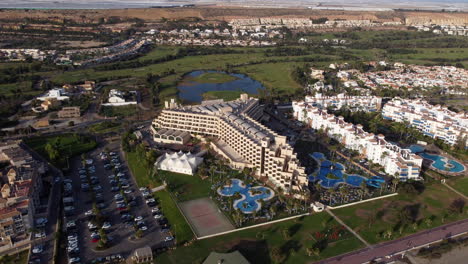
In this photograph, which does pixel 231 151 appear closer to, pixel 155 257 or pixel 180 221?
pixel 180 221

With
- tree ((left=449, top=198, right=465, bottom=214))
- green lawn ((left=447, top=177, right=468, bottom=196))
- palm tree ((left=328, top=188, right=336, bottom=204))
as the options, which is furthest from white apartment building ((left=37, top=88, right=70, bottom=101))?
tree ((left=449, top=198, right=465, bottom=214))

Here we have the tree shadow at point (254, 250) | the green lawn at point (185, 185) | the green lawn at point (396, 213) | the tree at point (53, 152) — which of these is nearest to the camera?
the tree shadow at point (254, 250)

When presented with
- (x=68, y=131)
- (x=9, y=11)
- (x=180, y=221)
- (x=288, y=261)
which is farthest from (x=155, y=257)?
(x=9, y=11)

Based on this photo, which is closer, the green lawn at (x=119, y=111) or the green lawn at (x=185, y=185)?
the green lawn at (x=185, y=185)

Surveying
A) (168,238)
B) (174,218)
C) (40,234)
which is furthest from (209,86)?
(40,234)

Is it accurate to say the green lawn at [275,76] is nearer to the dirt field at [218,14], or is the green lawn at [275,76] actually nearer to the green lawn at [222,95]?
the green lawn at [222,95]

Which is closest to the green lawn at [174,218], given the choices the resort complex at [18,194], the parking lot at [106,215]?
the parking lot at [106,215]

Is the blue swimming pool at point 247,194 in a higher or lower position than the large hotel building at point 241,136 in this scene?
lower

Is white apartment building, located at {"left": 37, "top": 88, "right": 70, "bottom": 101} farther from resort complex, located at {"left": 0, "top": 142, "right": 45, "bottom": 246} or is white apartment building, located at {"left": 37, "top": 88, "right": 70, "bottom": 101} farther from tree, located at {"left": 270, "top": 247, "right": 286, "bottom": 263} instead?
tree, located at {"left": 270, "top": 247, "right": 286, "bottom": 263}
